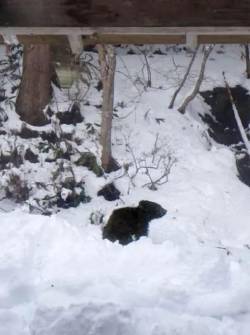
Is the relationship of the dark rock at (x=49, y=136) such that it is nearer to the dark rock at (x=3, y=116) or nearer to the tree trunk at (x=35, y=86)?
the tree trunk at (x=35, y=86)

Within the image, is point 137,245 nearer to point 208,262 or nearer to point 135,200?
point 208,262

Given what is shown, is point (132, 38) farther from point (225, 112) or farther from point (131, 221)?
point (225, 112)

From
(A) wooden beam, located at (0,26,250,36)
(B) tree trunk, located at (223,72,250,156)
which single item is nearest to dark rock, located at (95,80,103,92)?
(B) tree trunk, located at (223,72,250,156)

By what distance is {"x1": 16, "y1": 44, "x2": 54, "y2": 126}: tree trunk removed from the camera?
9523 mm

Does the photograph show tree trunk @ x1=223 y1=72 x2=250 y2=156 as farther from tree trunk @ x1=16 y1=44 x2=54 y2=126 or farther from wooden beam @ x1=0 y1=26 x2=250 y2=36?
wooden beam @ x1=0 y1=26 x2=250 y2=36

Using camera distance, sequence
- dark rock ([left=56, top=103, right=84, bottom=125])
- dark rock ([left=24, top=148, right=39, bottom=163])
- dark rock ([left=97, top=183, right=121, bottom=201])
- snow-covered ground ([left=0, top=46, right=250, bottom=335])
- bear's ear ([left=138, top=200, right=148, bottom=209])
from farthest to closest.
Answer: dark rock ([left=56, top=103, right=84, bottom=125]) < dark rock ([left=24, top=148, right=39, bottom=163]) < dark rock ([left=97, top=183, right=121, bottom=201]) < bear's ear ([left=138, top=200, right=148, bottom=209]) < snow-covered ground ([left=0, top=46, right=250, bottom=335])

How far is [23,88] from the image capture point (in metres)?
9.73

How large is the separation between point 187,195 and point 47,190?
2.01 m

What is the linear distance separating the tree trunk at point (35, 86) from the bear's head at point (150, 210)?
9.93 ft

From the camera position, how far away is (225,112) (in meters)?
11.0

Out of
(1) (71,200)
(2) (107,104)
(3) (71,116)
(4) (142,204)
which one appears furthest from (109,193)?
(3) (71,116)

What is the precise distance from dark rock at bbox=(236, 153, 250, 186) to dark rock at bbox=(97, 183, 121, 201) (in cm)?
216

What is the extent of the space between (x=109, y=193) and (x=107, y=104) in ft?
4.63

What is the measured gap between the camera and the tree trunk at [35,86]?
9.52m
